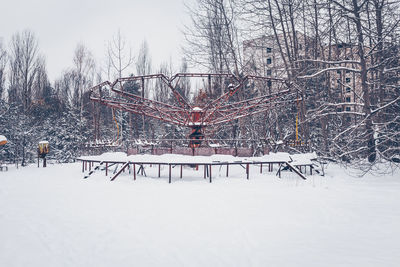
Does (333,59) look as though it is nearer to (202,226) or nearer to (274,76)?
(274,76)

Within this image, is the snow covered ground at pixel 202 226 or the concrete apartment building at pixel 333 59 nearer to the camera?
the snow covered ground at pixel 202 226

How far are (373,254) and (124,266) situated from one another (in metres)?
4.34

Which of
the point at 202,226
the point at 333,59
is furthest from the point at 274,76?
the point at 202,226

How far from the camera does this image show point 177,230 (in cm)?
542

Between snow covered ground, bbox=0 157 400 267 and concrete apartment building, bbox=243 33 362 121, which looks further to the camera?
concrete apartment building, bbox=243 33 362 121

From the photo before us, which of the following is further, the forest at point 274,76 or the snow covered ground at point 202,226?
the forest at point 274,76

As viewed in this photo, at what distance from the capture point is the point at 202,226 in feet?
18.6

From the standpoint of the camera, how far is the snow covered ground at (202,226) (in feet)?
13.8

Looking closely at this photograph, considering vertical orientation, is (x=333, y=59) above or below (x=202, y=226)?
above

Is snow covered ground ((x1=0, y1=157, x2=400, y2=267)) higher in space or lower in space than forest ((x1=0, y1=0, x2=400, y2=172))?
lower

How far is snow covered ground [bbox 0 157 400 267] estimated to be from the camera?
13.8 feet

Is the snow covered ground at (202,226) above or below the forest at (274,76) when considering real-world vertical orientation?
below

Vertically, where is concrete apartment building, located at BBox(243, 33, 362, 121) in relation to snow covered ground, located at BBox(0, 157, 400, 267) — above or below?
above

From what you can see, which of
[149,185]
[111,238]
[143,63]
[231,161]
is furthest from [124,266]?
[143,63]
